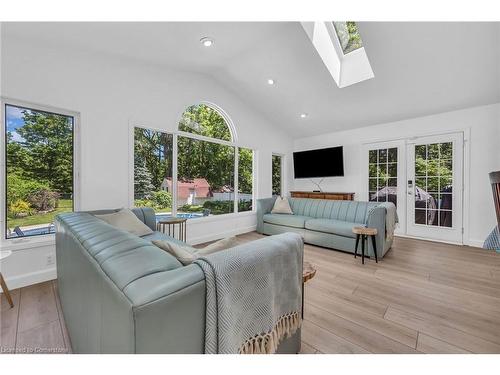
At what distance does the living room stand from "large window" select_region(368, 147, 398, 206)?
3cm

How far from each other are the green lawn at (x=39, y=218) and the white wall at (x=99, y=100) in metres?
0.09

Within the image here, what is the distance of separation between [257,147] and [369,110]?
2.31 m

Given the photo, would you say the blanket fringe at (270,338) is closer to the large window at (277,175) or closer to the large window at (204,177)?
the large window at (204,177)

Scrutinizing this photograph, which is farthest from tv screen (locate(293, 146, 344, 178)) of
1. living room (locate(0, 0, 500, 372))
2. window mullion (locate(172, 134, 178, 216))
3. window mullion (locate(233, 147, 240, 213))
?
window mullion (locate(172, 134, 178, 216))

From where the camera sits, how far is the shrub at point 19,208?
94.8 inches

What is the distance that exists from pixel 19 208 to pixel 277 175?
4701 mm

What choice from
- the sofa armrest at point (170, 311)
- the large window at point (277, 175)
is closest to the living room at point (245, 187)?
the sofa armrest at point (170, 311)

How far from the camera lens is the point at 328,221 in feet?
12.5

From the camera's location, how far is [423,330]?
166 cm

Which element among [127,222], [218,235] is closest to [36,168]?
[127,222]

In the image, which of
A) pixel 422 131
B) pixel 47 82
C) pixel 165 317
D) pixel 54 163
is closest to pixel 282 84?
pixel 422 131

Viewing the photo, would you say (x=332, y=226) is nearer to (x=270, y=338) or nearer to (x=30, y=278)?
(x=270, y=338)

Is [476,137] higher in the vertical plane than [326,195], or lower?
higher

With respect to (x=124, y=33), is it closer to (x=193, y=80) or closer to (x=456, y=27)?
(x=193, y=80)
